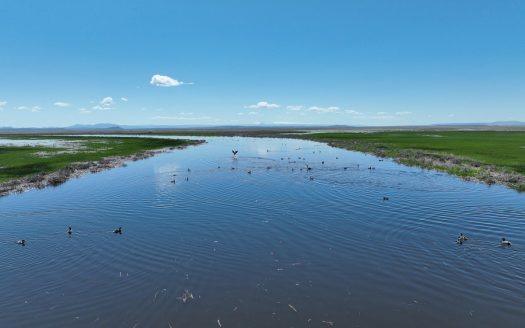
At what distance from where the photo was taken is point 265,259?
18.6 meters

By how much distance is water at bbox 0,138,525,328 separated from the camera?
44.4 feet

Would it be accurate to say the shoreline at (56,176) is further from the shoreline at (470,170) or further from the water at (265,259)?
the shoreline at (470,170)

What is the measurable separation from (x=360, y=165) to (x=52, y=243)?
4488 cm

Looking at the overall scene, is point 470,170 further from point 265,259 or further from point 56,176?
point 56,176

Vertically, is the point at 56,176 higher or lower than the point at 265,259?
higher

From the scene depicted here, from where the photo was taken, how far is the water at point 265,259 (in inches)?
533

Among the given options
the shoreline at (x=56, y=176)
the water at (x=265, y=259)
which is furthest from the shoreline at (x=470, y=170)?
the shoreline at (x=56, y=176)

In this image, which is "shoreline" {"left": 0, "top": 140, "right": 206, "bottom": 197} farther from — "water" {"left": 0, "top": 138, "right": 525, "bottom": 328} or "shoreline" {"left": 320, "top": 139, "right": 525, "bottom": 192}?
"shoreline" {"left": 320, "top": 139, "right": 525, "bottom": 192}

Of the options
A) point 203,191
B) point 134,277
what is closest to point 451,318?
point 134,277

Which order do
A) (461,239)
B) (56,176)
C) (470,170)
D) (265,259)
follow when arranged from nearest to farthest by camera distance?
(265,259), (461,239), (56,176), (470,170)

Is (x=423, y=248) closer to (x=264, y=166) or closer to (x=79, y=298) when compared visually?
(x=79, y=298)

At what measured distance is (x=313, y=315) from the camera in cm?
1330

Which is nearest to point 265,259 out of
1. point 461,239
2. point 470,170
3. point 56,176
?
point 461,239

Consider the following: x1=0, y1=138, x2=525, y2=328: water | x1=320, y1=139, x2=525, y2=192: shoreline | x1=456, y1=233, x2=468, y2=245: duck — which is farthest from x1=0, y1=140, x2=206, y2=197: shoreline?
x1=320, y1=139, x2=525, y2=192: shoreline
